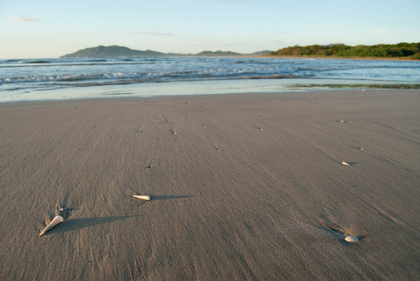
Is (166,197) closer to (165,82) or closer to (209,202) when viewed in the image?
(209,202)

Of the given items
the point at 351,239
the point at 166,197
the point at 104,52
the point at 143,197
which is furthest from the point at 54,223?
the point at 104,52

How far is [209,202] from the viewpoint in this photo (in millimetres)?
1863

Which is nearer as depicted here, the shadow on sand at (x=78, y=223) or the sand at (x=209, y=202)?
the sand at (x=209, y=202)

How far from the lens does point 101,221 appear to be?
1.63 metres

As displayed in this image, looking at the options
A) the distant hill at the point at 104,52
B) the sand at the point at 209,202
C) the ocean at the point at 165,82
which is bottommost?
the sand at the point at 209,202

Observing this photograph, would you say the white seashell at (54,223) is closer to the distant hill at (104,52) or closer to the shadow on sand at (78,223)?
the shadow on sand at (78,223)

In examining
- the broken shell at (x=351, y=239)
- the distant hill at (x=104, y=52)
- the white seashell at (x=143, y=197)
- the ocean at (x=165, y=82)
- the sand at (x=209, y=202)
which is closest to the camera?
the sand at (x=209, y=202)

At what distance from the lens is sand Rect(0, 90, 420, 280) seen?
4.31 ft

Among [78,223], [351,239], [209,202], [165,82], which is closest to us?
[351,239]

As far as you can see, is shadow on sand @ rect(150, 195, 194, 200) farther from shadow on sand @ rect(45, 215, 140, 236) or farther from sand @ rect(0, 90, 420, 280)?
shadow on sand @ rect(45, 215, 140, 236)

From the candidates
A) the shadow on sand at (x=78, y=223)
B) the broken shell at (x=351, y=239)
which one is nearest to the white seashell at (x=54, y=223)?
the shadow on sand at (x=78, y=223)

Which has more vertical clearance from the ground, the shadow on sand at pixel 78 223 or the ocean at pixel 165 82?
the ocean at pixel 165 82

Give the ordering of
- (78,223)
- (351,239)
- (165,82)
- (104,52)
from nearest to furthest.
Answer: (351,239) < (78,223) < (165,82) < (104,52)

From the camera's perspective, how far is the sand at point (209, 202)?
1314 mm
